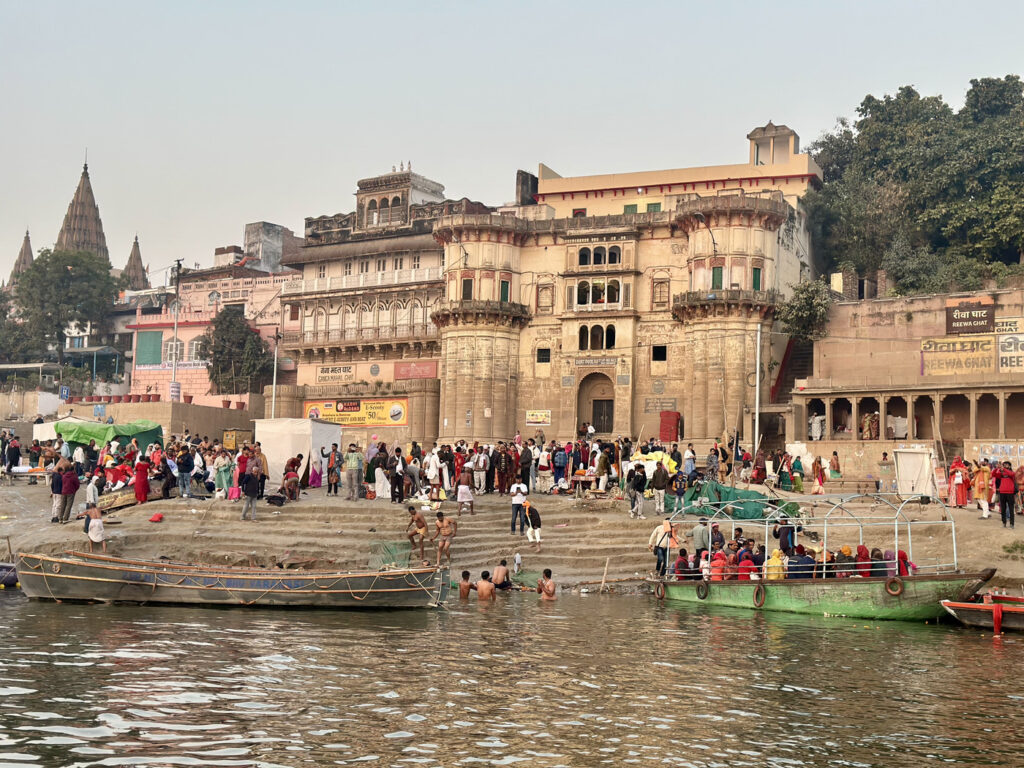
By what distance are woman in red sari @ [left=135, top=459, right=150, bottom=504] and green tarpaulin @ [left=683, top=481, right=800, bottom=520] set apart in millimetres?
12646

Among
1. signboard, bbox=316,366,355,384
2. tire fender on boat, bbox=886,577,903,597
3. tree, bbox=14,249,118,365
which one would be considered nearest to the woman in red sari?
tire fender on boat, bbox=886,577,903,597

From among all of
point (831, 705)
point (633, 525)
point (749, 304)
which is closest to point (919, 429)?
point (749, 304)

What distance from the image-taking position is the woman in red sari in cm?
2691

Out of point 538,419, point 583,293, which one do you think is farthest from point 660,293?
point 538,419

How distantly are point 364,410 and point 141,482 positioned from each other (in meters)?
21.9

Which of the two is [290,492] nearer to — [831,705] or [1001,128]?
[831,705]

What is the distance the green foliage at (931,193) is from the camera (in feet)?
145

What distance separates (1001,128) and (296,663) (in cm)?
4299

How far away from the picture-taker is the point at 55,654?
1414cm

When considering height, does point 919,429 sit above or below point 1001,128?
below

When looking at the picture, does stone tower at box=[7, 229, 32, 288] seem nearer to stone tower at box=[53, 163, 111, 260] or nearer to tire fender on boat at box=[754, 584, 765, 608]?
stone tower at box=[53, 163, 111, 260]

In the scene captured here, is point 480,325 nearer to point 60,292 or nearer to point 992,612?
point 992,612

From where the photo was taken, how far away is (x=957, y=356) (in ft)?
123

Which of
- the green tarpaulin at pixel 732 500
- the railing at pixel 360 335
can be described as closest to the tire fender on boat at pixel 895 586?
the green tarpaulin at pixel 732 500
